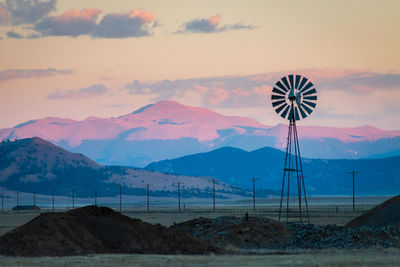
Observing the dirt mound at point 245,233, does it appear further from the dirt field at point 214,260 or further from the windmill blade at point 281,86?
the windmill blade at point 281,86

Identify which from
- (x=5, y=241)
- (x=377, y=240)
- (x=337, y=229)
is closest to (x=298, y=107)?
(x=337, y=229)

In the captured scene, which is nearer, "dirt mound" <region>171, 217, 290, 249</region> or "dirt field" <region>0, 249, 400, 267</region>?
"dirt field" <region>0, 249, 400, 267</region>

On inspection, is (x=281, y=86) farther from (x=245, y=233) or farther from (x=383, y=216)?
(x=245, y=233)

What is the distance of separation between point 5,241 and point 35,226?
2208mm

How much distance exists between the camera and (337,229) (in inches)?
2591

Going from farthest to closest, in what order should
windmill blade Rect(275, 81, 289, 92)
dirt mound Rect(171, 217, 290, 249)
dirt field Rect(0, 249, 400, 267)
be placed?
windmill blade Rect(275, 81, 289, 92)
dirt mound Rect(171, 217, 290, 249)
dirt field Rect(0, 249, 400, 267)

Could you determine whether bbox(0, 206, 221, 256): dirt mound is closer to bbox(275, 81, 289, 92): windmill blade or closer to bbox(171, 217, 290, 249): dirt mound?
bbox(171, 217, 290, 249): dirt mound

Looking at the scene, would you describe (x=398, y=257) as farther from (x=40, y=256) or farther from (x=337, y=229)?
(x=40, y=256)

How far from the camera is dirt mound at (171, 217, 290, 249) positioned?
63.4m

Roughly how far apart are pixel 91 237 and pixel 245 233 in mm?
16765

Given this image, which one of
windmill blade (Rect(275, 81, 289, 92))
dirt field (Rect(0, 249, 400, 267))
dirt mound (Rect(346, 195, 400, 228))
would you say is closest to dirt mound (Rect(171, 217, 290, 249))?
dirt mound (Rect(346, 195, 400, 228))

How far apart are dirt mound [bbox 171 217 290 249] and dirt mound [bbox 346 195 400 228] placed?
8576mm

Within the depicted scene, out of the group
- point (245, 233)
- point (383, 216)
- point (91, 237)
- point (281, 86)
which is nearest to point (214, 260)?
point (91, 237)

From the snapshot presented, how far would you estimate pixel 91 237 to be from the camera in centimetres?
5328
